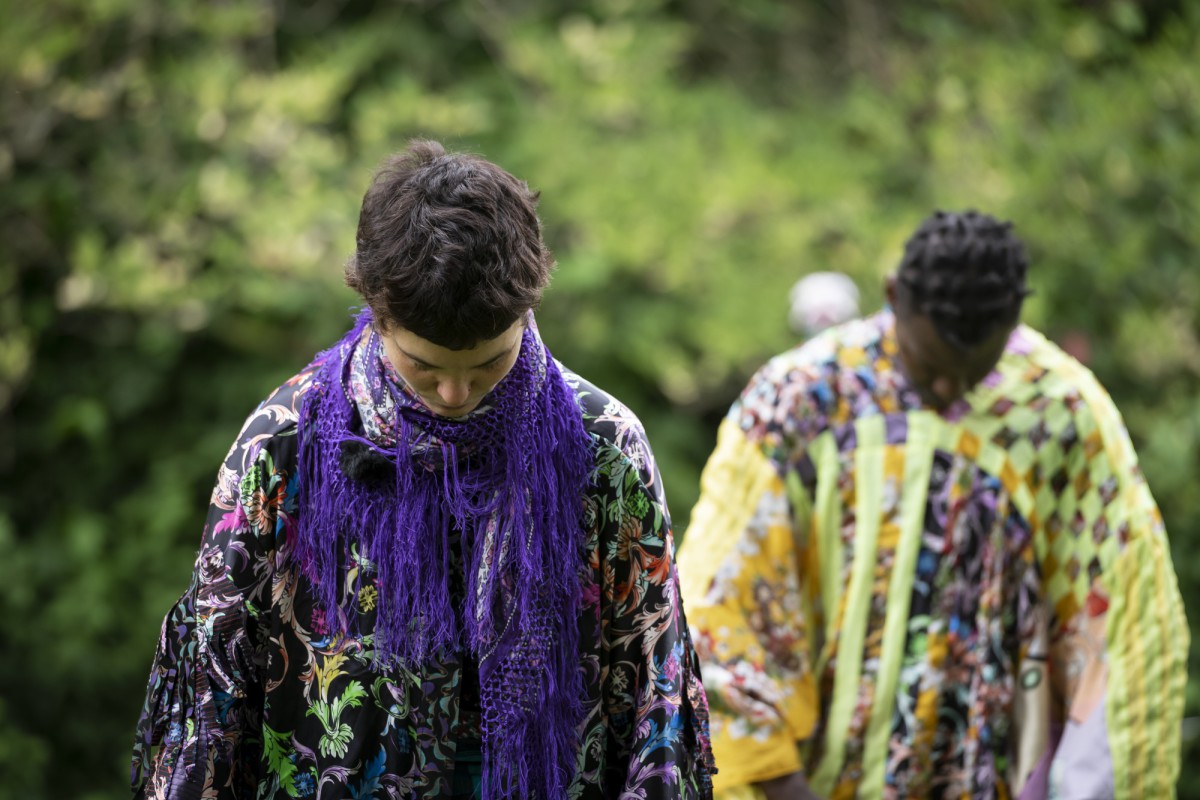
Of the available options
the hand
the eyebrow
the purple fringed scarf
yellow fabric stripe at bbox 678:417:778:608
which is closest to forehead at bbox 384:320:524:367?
the eyebrow

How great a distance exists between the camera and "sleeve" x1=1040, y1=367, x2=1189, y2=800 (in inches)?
124

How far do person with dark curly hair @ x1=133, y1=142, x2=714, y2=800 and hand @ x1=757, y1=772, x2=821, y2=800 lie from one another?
2.80 ft

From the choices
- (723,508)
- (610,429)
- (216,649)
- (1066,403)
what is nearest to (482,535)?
(610,429)

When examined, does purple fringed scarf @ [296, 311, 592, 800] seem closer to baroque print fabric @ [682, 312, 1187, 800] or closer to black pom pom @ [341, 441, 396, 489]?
black pom pom @ [341, 441, 396, 489]

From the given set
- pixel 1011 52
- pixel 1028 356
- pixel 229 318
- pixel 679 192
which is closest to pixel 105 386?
pixel 229 318

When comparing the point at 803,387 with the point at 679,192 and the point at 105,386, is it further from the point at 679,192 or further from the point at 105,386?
the point at 105,386

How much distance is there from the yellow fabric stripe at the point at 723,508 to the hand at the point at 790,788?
39 cm

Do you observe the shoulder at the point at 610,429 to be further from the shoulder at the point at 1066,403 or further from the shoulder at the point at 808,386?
the shoulder at the point at 1066,403

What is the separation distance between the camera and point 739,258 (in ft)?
19.0

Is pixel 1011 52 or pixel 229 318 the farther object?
pixel 1011 52

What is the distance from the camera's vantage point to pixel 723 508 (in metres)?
3.21

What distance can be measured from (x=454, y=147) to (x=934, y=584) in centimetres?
267

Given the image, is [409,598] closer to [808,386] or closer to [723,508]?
[723,508]

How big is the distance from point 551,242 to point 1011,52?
204cm
